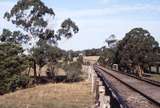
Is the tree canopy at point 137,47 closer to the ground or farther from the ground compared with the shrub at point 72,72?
farther from the ground

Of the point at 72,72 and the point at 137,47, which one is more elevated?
the point at 137,47

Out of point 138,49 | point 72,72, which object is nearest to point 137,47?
point 138,49

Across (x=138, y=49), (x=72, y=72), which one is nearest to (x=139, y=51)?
(x=138, y=49)

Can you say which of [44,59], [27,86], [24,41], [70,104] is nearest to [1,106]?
[70,104]

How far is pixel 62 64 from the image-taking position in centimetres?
6831

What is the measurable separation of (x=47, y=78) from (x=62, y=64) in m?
3.59

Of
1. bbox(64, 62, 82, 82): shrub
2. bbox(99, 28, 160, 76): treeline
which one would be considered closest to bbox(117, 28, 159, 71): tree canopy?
bbox(99, 28, 160, 76): treeline

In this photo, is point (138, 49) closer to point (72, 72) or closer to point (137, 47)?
point (137, 47)

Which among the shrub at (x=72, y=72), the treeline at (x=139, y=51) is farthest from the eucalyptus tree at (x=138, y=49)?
the shrub at (x=72, y=72)

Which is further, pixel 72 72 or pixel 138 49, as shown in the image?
pixel 138 49

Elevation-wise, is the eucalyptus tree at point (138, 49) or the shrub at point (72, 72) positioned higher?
the eucalyptus tree at point (138, 49)

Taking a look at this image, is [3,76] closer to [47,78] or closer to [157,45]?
[47,78]

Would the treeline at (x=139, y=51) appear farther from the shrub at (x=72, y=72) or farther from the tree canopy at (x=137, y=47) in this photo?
the shrub at (x=72, y=72)

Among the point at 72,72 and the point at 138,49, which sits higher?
the point at 138,49
